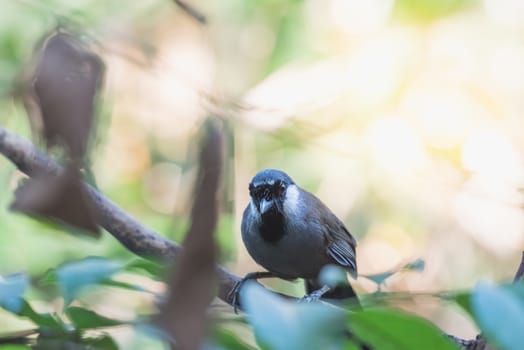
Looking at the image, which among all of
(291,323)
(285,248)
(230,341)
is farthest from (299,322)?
(285,248)

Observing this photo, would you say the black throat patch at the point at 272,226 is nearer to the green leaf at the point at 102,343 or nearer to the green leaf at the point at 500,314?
the green leaf at the point at 102,343

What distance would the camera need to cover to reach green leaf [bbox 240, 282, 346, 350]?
549mm

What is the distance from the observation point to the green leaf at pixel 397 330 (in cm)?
65

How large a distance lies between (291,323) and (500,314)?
15cm

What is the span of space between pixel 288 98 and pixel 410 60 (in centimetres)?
75

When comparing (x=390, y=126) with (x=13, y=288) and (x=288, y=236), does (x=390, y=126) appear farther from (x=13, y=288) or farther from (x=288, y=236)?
(x=13, y=288)

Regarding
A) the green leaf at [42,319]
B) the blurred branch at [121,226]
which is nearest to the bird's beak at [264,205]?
the blurred branch at [121,226]

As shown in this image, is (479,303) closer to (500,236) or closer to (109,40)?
(109,40)

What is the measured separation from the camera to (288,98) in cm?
414

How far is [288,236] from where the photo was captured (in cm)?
285

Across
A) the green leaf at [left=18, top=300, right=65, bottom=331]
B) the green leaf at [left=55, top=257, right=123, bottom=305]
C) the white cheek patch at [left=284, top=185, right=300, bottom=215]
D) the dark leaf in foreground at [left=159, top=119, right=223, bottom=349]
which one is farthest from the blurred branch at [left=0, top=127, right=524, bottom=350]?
the white cheek patch at [left=284, top=185, right=300, bottom=215]

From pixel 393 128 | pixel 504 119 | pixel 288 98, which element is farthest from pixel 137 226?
pixel 504 119

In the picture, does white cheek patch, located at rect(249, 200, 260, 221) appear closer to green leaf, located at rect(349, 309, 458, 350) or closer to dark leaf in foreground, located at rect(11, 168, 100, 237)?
green leaf, located at rect(349, 309, 458, 350)

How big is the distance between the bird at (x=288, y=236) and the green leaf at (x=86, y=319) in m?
1.90
